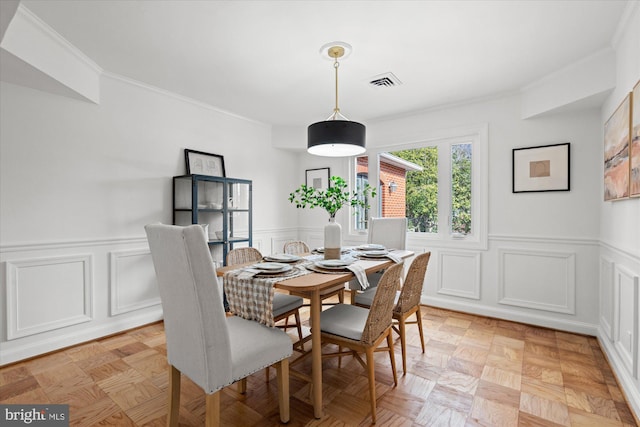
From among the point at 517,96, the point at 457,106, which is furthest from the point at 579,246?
the point at 457,106

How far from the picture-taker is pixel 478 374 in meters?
2.27

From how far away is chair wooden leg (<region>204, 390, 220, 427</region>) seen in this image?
4.47ft

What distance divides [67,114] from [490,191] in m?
4.23

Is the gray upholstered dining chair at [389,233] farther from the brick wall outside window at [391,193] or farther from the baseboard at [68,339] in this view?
the baseboard at [68,339]

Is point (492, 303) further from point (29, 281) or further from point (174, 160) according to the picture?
point (29, 281)

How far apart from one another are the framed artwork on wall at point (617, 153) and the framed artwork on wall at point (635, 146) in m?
0.07

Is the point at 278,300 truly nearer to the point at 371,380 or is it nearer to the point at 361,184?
the point at 371,380

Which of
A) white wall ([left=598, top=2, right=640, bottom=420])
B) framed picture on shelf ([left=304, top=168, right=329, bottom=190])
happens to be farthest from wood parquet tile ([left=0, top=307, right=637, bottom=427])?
framed picture on shelf ([left=304, top=168, right=329, bottom=190])

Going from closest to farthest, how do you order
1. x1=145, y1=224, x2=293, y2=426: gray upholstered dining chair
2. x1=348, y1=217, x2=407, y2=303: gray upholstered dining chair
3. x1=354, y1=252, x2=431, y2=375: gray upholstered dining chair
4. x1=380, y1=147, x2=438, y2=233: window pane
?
x1=145, y1=224, x2=293, y2=426: gray upholstered dining chair, x1=354, y1=252, x2=431, y2=375: gray upholstered dining chair, x1=348, y1=217, x2=407, y2=303: gray upholstered dining chair, x1=380, y1=147, x2=438, y2=233: window pane

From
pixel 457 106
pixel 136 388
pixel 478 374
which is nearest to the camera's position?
pixel 136 388

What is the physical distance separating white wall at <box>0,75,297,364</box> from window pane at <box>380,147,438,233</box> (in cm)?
259

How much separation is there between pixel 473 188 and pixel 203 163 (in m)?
3.22

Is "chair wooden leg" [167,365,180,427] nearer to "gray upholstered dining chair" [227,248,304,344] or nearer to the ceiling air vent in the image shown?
"gray upholstered dining chair" [227,248,304,344]

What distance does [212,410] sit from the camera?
4.49 ft
